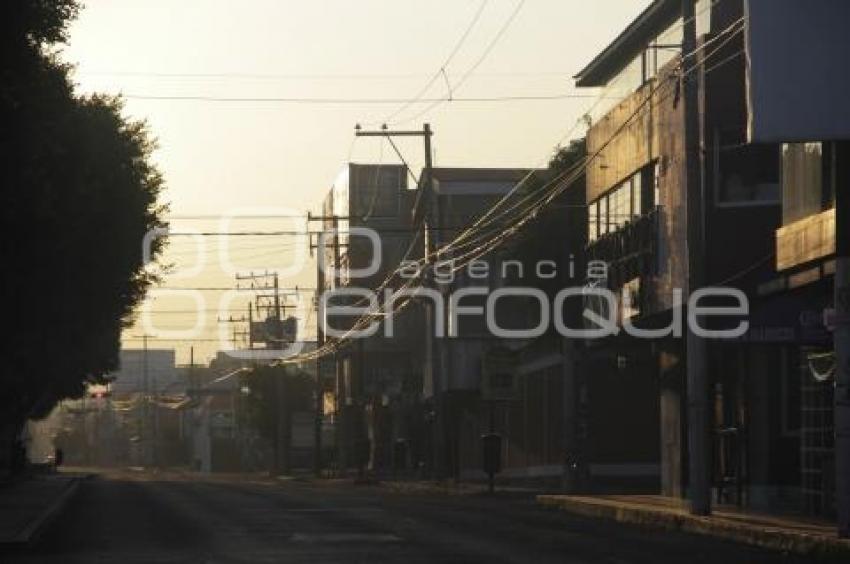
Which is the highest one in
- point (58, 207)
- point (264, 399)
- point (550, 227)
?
point (550, 227)

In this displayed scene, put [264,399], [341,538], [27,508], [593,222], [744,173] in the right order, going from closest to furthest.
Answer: [341,538] → [744,173] → [27,508] → [593,222] → [264,399]

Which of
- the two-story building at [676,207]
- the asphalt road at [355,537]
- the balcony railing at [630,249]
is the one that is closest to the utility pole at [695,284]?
the two-story building at [676,207]

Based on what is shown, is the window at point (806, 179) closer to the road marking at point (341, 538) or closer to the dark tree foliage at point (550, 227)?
the road marking at point (341, 538)

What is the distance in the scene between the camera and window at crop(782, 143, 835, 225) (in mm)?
26797

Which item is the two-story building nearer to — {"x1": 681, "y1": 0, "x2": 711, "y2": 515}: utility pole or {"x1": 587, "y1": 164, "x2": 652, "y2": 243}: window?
{"x1": 587, "y1": 164, "x2": 652, "y2": 243}: window

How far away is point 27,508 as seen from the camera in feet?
126

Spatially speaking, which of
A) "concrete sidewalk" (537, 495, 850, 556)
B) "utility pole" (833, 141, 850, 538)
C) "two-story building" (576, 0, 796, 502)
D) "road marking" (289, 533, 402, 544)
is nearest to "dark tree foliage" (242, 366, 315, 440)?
A: "two-story building" (576, 0, 796, 502)

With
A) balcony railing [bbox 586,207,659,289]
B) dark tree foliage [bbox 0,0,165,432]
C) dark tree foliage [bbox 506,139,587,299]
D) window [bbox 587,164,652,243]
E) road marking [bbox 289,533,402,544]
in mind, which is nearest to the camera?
dark tree foliage [bbox 0,0,165,432]

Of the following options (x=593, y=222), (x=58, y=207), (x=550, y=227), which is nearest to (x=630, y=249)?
(x=593, y=222)

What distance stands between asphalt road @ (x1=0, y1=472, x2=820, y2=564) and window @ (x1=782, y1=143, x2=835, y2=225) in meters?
5.15

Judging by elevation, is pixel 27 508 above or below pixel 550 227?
below

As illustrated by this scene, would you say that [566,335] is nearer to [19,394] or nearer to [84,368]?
[19,394]

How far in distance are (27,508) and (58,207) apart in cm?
974

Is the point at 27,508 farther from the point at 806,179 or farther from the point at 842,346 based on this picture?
the point at 842,346
